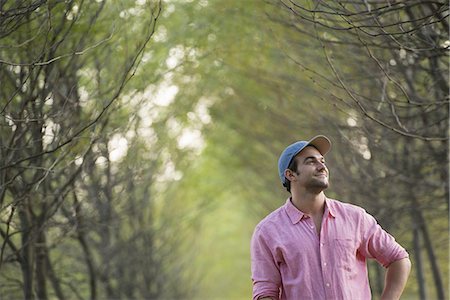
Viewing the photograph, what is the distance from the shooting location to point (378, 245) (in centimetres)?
575

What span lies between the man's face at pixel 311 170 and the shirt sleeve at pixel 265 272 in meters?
0.41

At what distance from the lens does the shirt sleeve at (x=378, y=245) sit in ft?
18.8

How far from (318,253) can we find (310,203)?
327mm

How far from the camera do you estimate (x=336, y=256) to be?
220 inches

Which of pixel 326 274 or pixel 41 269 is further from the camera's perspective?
pixel 41 269

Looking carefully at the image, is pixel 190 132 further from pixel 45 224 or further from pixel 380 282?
pixel 45 224

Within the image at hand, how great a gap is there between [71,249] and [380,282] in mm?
5220

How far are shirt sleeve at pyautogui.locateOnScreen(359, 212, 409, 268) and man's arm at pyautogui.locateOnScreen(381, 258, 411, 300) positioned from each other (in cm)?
3

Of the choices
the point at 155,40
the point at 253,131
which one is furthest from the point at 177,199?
the point at 155,40

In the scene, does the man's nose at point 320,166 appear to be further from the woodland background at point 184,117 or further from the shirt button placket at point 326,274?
the woodland background at point 184,117

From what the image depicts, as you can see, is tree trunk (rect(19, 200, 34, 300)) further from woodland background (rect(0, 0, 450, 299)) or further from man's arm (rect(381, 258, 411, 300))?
man's arm (rect(381, 258, 411, 300))

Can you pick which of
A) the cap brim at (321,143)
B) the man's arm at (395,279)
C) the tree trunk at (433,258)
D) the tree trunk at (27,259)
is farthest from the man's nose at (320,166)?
the tree trunk at (433,258)

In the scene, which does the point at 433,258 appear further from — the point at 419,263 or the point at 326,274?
the point at 326,274

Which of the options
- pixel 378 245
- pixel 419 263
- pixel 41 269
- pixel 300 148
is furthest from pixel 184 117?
pixel 378 245
